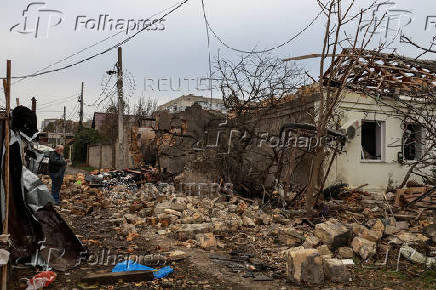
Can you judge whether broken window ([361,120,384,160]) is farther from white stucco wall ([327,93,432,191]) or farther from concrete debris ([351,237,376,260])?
Result: concrete debris ([351,237,376,260])

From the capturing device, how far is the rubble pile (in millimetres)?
4766

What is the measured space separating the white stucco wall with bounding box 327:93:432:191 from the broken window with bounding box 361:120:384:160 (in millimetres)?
169

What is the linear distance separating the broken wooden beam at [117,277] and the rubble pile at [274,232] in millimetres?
884

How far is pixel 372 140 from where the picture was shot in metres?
12.4

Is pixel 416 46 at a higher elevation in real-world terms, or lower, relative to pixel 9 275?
higher

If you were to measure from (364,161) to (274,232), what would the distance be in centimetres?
615

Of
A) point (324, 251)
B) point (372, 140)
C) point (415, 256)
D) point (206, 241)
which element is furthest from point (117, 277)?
point (372, 140)

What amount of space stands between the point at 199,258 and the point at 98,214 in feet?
14.2

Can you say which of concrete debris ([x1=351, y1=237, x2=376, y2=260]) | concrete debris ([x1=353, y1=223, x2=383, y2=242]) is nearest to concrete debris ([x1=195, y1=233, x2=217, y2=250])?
concrete debris ([x1=351, y1=237, x2=376, y2=260])

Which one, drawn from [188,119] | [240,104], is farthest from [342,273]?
[188,119]

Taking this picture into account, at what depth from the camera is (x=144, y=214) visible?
8.08 meters

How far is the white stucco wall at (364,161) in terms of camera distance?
1116 centimetres

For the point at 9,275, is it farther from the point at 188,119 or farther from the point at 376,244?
the point at 188,119

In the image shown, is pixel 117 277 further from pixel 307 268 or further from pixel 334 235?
pixel 334 235
